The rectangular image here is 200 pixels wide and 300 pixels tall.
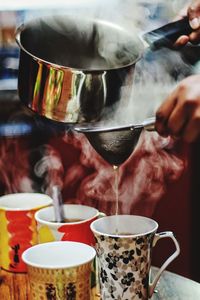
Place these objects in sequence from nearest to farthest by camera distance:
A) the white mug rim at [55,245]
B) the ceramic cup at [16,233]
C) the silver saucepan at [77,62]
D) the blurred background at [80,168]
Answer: the white mug rim at [55,245], the silver saucepan at [77,62], the ceramic cup at [16,233], the blurred background at [80,168]

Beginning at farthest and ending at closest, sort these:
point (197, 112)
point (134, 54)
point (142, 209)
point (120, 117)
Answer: point (142, 209), point (120, 117), point (134, 54), point (197, 112)

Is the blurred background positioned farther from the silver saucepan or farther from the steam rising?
the silver saucepan

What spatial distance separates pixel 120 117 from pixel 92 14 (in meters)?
0.50

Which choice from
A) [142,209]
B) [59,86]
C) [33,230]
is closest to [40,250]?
[33,230]

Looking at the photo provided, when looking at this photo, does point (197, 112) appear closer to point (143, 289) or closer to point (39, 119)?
point (143, 289)

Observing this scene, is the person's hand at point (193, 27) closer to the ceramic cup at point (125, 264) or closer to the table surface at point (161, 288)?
the ceramic cup at point (125, 264)

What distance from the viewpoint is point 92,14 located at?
1.72 meters

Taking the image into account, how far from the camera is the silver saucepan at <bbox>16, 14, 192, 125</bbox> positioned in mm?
1153

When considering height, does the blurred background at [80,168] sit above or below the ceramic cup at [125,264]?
below

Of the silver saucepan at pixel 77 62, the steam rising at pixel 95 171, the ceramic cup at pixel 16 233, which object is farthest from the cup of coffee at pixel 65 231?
the steam rising at pixel 95 171

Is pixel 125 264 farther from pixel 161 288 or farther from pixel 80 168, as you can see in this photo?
pixel 80 168

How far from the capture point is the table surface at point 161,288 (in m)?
1.17

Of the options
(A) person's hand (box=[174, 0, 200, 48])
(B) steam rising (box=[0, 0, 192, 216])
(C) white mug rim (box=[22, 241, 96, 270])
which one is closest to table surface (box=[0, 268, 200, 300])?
(C) white mug rim (box=[22, 241, 96, 270])

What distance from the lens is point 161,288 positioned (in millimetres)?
1215
